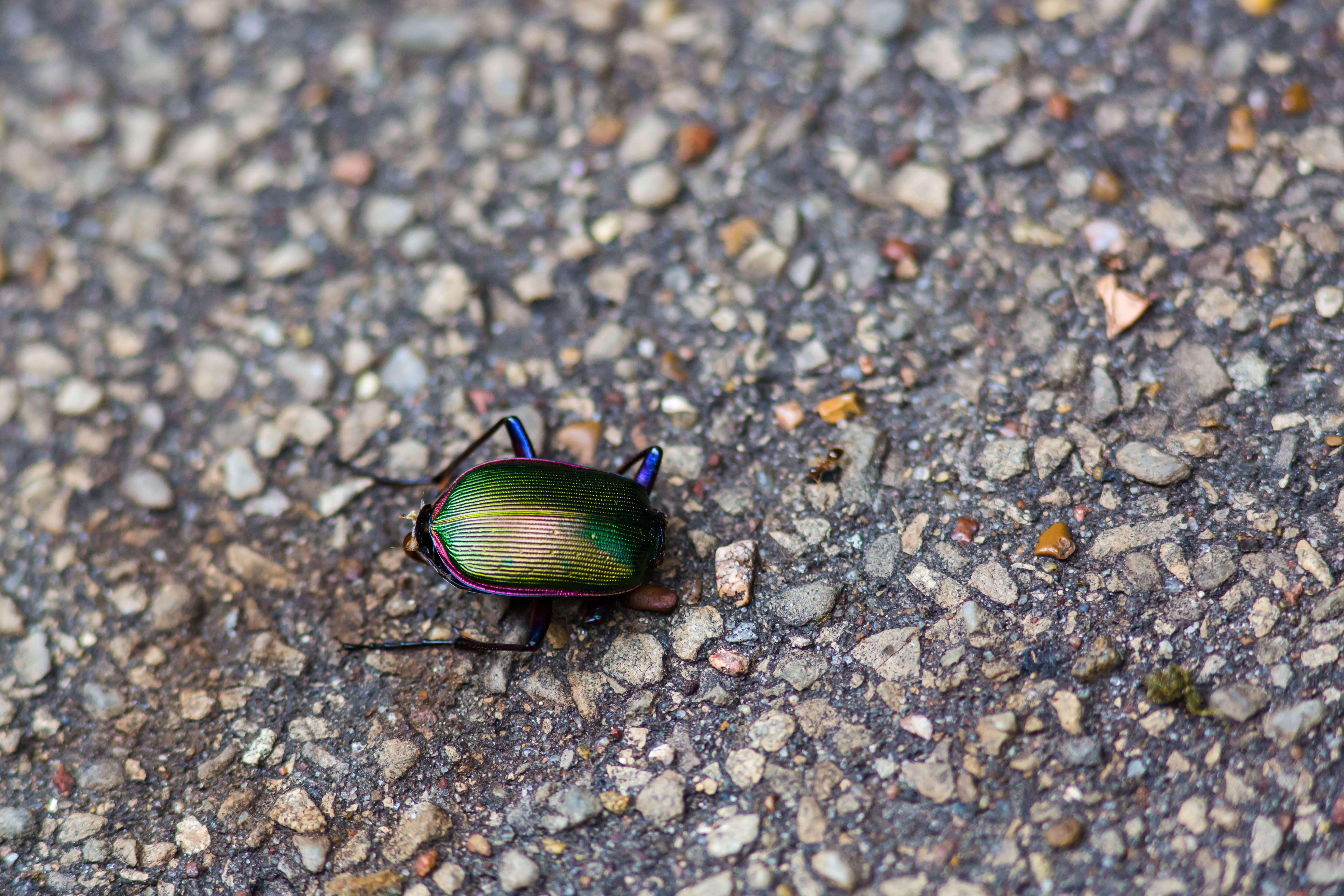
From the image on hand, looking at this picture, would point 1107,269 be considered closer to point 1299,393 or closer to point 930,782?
point 1299,393

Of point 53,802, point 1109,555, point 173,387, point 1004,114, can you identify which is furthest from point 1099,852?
point 173,387

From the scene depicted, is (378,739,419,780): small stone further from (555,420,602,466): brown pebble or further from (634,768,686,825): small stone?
(555,420,602,466): brown pebble

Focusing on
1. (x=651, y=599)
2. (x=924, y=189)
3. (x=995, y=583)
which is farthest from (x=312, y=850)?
(x=924, y=189)

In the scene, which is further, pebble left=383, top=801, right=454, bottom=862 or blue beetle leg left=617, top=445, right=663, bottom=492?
blue beetle leg left=617, top=445, right=663, bottom=492

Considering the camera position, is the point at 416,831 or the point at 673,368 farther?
the point at 673,368

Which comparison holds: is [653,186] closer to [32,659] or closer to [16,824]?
[32,659]

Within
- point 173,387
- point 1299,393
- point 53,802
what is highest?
point 1299,393

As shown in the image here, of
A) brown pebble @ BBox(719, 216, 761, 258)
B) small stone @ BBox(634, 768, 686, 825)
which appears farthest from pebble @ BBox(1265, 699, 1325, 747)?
brown pebble @ BBox(719, 216, 761, 258)
